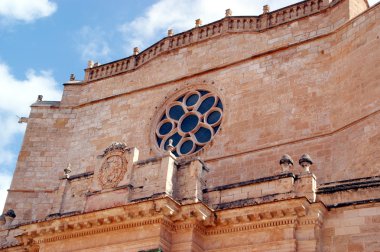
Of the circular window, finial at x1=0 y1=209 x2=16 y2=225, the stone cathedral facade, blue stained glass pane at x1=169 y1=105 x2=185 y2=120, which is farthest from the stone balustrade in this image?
finial at x1=0 y1=209 x2=16 y2=225

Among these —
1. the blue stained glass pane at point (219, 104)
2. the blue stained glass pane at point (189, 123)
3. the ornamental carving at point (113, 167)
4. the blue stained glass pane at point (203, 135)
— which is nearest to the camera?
the ornamental carving at point (113, 167)

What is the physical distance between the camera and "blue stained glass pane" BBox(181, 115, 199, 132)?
16.8 m

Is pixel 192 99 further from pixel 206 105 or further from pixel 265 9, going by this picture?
pixel 265 9

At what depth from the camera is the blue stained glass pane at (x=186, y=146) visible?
645 inches

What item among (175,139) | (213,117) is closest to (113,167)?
(175,139)

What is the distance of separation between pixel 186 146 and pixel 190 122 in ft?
2.41

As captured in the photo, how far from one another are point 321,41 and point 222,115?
2968mm

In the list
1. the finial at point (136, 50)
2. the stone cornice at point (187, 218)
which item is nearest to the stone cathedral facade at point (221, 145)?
the stone cornice at point (187, 218)

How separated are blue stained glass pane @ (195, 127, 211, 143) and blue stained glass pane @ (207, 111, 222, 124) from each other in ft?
0.81

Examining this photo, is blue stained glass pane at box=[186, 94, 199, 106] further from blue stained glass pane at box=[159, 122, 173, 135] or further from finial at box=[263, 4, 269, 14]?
finial at box=[263, 4, 269, 14]

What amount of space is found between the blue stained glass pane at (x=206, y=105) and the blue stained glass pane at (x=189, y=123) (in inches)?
9.2

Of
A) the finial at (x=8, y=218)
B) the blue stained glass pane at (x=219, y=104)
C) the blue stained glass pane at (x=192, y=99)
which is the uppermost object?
the blue stained glass pane at (x=192, y=99)

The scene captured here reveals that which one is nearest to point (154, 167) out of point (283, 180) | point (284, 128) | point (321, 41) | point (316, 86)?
point (283, 180)

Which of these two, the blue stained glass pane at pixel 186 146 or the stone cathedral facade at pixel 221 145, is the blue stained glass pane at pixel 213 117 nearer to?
the stone cathedral facade at pixel 221 145
